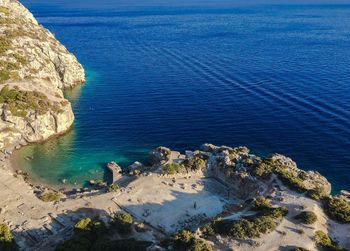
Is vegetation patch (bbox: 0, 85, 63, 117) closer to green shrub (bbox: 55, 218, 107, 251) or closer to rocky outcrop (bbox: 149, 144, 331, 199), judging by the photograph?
rocky outcrop (bbox: 149, 144, 331, 199)

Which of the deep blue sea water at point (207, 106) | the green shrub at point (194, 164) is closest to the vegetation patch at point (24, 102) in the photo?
the deep blue sea water at point (207, 106)

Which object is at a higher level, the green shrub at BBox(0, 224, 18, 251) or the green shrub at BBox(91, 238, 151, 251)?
the green shrub at BBox(91, 238, 151, 251)

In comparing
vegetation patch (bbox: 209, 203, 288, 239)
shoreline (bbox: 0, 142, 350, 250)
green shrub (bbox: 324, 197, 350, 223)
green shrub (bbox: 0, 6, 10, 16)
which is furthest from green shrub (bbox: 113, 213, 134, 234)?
green shrub (bbox: 0, 6, 10, 16)

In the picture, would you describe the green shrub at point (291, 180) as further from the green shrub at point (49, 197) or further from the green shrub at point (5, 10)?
the green shrub at point (5, 10)

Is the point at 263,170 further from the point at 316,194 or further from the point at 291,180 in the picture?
the point at 316,194

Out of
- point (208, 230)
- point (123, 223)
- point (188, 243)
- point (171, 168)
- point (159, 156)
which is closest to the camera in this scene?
point (188, 243)

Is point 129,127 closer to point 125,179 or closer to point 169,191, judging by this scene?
point 125,179

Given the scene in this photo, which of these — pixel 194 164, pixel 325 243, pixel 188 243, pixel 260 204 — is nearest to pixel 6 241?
pixel 188 243

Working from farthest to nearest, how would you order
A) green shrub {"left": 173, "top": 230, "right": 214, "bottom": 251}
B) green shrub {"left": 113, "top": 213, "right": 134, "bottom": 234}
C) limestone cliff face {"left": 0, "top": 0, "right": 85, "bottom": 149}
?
limestone cliff face {"left": 0, "top": 0, "right": 85, "bottom": 149} → green shrub {"left": 113, "top": 213, "right": 134, "bottom": 234} → green shrub {"left": 173, "top": 230, "right": 214, "bottom": 251}
